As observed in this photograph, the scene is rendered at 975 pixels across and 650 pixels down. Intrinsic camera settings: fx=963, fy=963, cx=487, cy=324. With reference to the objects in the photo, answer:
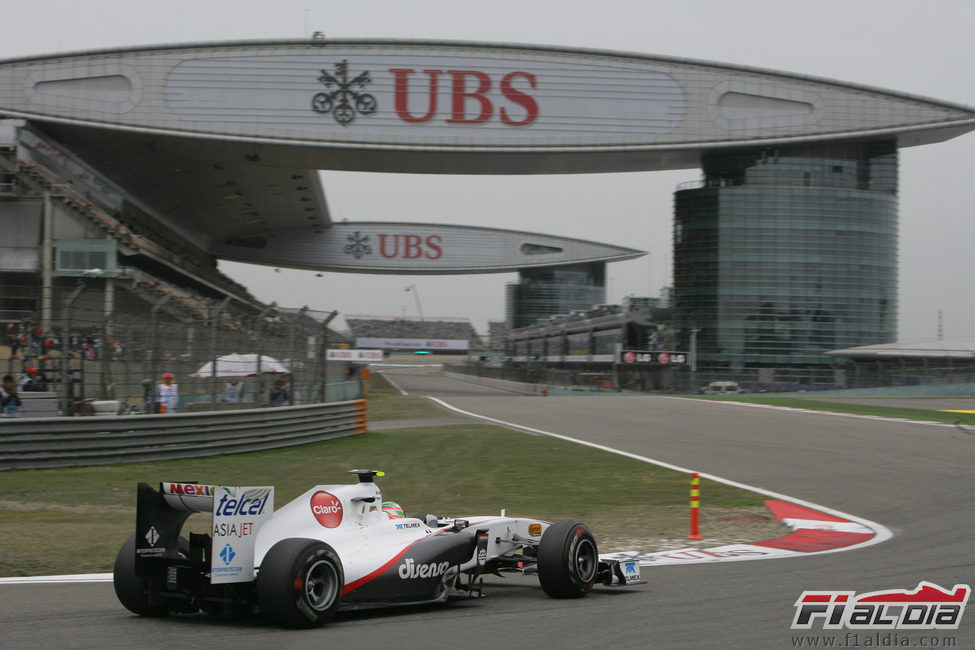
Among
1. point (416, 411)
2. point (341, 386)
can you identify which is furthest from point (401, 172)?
point (341, 386)

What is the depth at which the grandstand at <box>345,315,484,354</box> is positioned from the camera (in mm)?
145875

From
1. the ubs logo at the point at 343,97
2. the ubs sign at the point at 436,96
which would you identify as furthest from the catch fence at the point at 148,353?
the ubs sign at the point at 436,96

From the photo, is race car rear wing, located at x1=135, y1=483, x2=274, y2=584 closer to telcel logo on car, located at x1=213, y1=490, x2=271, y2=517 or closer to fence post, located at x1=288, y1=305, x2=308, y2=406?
telcel logo on car, located at x1=213, y1=490, x2=271, y2=517

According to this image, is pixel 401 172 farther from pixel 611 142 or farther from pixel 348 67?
pixel 611 142

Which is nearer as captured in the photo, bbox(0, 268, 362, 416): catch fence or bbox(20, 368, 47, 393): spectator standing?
bbox(0, 268, 362, 416): catch fence

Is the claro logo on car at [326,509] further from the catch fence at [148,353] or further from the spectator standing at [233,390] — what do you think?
the spectator standing at [233,390]

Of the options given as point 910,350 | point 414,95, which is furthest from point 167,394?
point 910,350

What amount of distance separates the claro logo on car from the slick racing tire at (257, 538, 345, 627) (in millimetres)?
495

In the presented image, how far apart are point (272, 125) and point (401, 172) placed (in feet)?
33.9

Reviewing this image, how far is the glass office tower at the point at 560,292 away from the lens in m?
113

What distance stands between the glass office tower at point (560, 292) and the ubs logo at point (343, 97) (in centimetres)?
5675

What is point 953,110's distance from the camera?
62250 millimetres

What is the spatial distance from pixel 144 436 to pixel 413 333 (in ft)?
447

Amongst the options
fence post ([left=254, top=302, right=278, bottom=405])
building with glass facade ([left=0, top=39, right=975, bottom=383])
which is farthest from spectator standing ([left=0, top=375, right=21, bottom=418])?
building with glass facade ([left=0, top=39, right=975, bottom=383])
